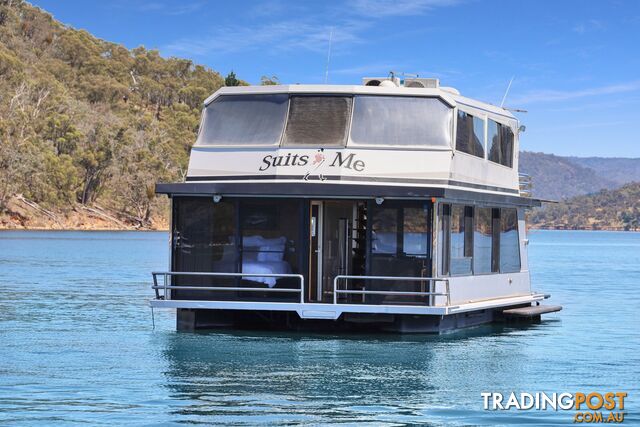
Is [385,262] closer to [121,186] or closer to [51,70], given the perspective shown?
[121,186]

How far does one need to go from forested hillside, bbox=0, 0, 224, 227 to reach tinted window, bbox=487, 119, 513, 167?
83816mm

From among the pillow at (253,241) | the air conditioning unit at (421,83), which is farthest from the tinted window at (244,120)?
the air conditioning unit at (421,83)

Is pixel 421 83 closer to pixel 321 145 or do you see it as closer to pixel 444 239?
pixel 321 145

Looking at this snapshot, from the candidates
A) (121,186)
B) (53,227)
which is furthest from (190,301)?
(121,186)

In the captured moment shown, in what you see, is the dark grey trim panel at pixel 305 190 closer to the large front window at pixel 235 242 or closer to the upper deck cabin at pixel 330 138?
the upper deck cabin at pixel 330 138

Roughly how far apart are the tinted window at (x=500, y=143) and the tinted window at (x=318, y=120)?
4254mm

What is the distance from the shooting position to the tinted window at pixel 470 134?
72.7 feet

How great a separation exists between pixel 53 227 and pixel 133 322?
86.8 metres

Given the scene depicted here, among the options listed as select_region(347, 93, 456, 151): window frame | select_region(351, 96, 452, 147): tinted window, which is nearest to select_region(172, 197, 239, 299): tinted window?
select_region(347, 93, 456, 151): window frame

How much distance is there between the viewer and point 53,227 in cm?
11081

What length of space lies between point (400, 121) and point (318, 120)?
1.57 meters

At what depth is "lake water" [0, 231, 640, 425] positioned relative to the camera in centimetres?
1468

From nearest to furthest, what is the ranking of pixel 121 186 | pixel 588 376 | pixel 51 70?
pixel 588 376 < pixel 121 186 < pixel 51 70

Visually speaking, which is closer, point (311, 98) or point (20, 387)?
point (20, 387)
